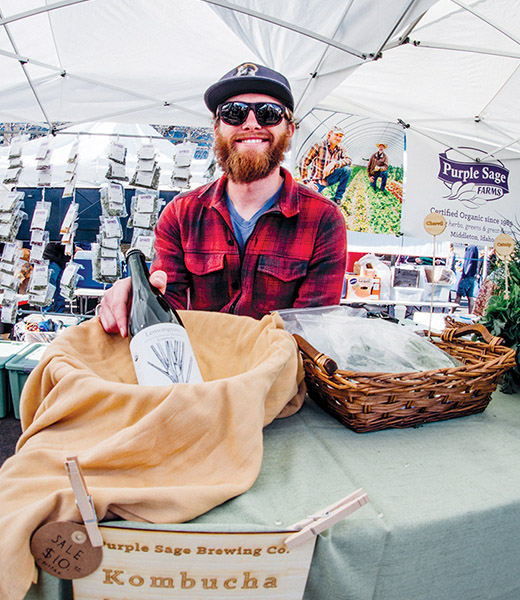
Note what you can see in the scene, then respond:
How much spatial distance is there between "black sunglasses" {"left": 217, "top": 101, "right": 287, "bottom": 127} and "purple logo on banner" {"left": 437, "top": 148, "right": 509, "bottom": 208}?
10.2 ft

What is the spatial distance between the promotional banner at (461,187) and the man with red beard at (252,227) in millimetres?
2800

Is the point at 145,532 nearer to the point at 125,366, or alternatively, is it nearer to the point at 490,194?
the point at 125,366

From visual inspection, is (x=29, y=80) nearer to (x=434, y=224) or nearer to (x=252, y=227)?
(x=252, y=227)

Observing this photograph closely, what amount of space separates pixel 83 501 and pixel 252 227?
2.75 feet

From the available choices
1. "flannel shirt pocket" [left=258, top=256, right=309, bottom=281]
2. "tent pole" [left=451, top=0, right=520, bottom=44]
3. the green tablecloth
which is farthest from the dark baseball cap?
"tent pole" [left=451, top=0, right=520, bottom=44]

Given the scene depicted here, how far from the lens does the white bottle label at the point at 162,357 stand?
0.58 m

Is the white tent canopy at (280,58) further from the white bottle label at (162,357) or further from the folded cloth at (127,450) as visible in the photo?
the folded cloth at (127,450)

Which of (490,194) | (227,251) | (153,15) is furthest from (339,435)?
(490,194)

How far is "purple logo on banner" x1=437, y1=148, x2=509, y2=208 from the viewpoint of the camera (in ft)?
11.7

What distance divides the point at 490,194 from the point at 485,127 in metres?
0.72

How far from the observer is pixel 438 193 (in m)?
3.60

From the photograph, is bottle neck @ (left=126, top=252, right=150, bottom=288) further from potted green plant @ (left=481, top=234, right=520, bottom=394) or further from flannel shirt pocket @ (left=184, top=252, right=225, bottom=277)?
potted green plant @ (left=481, top=234, right=520, bottom=394)

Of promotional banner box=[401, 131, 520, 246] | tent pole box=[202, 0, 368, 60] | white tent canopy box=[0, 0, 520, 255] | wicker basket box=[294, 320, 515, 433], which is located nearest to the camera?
wicker basket box=[294, 320, 515, 433]

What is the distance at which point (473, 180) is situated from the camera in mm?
3615
